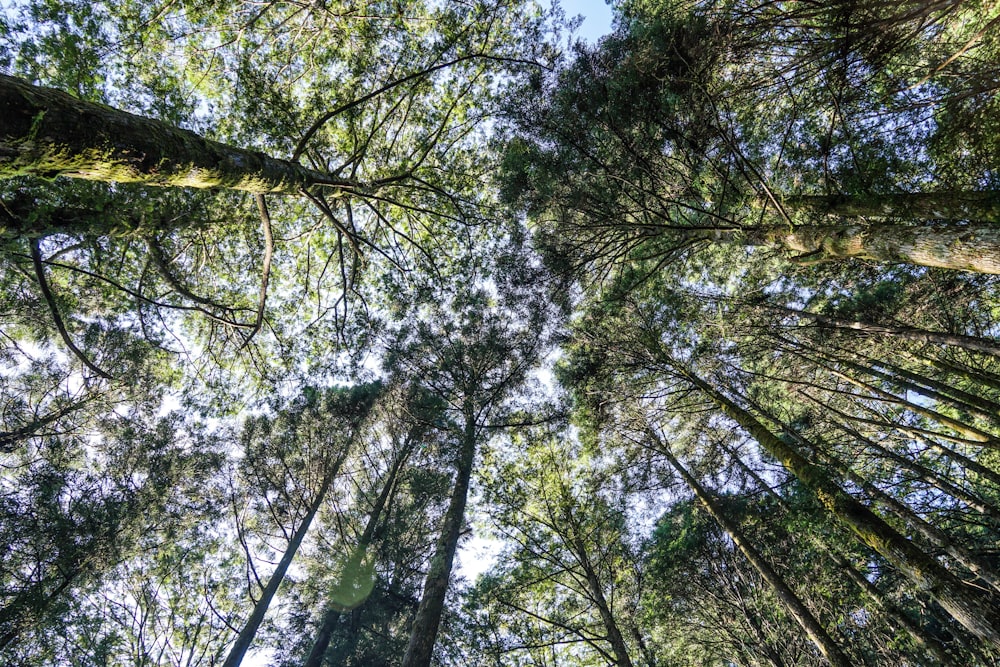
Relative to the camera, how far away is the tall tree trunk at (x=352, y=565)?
27.6ft

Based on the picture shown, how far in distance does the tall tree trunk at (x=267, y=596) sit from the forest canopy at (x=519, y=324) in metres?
0.09

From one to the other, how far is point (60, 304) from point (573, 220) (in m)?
8.38

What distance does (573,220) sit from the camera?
765 centimetres

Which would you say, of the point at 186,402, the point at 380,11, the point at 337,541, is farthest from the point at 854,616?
the point at 380,11

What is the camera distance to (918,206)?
3.54 m

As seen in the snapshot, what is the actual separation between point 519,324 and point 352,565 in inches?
294

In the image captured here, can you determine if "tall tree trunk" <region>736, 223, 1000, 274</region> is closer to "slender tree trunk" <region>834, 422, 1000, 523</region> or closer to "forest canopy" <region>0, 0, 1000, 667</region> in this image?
"forest canopy" <region>0, 0, 1000, 667</region>

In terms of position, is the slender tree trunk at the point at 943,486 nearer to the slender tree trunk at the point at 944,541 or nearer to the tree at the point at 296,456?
the slender tree trunk at the point at 944,541

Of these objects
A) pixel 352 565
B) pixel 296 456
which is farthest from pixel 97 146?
pixel 352 565

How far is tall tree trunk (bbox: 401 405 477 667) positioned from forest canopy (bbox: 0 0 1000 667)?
8 cm

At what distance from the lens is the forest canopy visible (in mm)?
3877

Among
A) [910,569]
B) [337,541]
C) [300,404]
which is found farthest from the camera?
[337,541]

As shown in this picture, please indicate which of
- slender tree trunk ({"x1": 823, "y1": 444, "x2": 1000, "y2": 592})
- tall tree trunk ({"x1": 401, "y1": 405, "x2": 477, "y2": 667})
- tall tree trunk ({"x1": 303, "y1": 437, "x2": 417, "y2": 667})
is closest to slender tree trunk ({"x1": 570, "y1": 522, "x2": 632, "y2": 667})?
tall tree trunk ({"x1": 401, "y1": 405, "x2": 477, "y2": 667})

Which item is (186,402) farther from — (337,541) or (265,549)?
(337,541)
